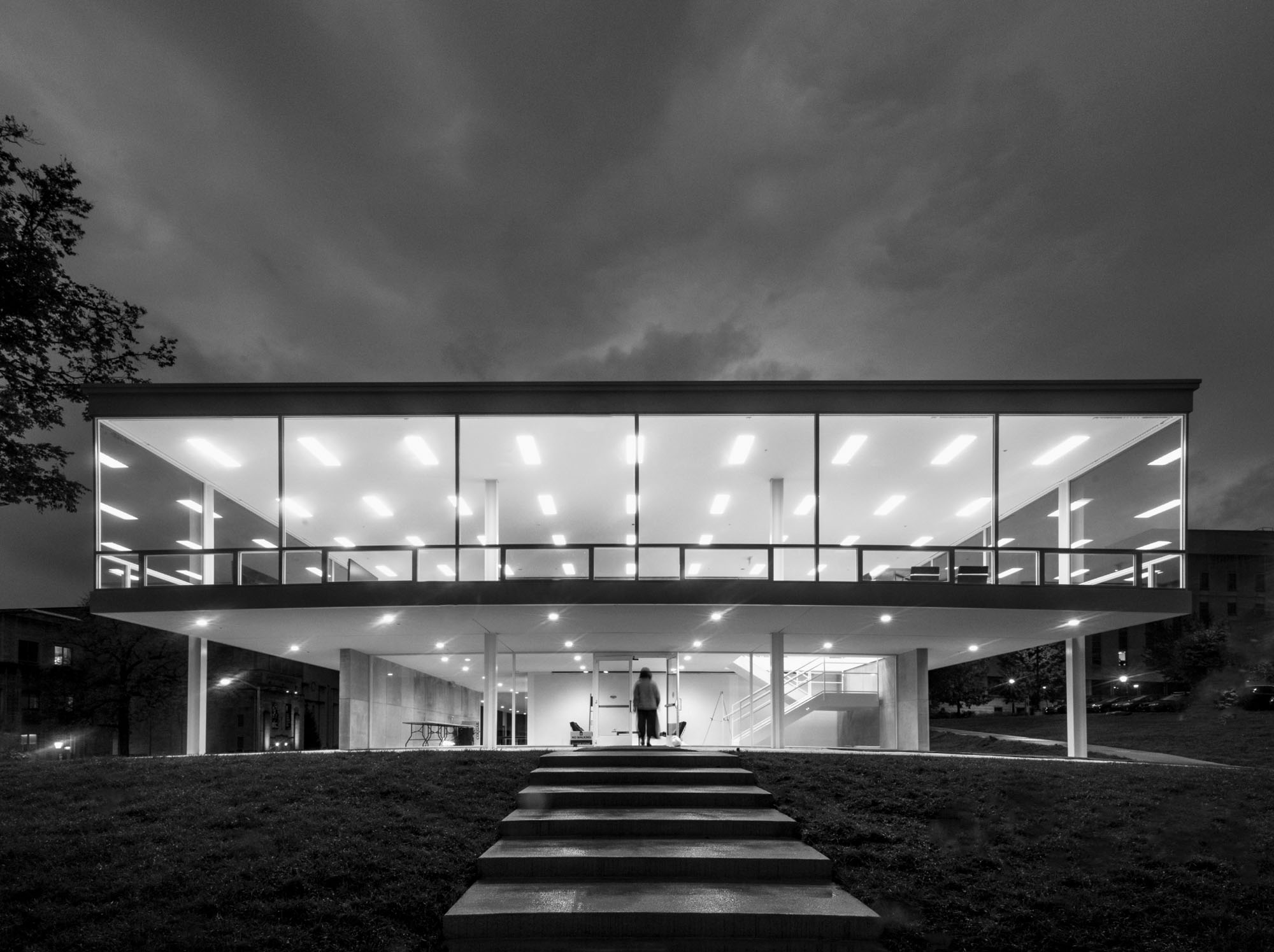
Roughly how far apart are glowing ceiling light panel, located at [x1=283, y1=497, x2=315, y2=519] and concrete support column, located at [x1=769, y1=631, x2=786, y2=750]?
512 inches

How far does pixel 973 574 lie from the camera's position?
720 inches

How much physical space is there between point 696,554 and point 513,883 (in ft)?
36.6

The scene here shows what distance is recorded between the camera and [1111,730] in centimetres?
3600

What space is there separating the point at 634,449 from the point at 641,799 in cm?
956

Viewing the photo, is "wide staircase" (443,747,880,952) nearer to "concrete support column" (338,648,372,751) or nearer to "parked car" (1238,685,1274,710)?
"concrete support column" (338,648,372,751)

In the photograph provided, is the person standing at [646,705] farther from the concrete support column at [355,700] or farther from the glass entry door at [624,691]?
the concrete support column at [355,700]

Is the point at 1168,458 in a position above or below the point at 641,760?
above

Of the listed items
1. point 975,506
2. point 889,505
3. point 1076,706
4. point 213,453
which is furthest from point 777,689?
point 213,453

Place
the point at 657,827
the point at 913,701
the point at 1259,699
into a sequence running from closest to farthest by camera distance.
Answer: the point at 657,827 → the point at 913,701 → the point at 1259,699

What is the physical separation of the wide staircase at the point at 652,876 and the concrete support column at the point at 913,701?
11121mm

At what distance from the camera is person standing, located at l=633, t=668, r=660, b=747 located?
16312 mm

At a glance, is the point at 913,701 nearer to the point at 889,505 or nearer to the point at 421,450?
the point at 889,505

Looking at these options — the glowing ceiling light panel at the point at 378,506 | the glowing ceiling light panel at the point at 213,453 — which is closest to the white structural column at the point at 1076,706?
the glowing ceiling light panel at the point at 378,506

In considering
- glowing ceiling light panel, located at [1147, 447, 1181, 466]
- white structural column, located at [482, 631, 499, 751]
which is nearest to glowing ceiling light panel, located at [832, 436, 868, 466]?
glowing ceiling light panel, located at [1147, 447, 1181, 466]
